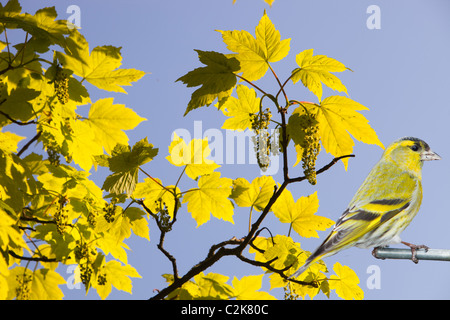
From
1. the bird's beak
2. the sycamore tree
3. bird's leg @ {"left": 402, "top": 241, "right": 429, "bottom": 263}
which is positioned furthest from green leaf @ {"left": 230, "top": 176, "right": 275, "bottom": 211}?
the bird's beak

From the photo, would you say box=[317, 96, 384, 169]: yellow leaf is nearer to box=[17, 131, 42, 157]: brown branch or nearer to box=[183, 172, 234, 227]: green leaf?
box=[183, 172, 234, 227]: green leaf

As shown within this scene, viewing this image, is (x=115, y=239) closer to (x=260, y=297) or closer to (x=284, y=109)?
(x=260, y=297)

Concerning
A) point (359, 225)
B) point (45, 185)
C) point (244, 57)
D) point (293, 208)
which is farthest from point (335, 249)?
point (45, 185)

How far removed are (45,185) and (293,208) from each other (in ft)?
6.40

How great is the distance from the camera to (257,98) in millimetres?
2904

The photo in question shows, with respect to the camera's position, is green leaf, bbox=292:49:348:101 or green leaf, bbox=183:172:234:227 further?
green leaf, bbox=183:172:234:227

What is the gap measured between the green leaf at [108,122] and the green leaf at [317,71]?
131cm

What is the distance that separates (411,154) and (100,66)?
2.40 meters

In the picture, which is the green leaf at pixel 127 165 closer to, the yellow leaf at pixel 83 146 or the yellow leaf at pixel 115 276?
the yellow leaf at pixel 83 146

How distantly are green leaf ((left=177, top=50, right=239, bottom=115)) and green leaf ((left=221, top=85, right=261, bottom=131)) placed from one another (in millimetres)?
273

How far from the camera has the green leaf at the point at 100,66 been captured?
3.16 metres

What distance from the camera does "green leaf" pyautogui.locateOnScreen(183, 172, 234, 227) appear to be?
10.5ft

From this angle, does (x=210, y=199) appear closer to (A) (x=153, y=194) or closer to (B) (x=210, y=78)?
(A) (x=153, y=194)

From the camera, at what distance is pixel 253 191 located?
3.19 meters
